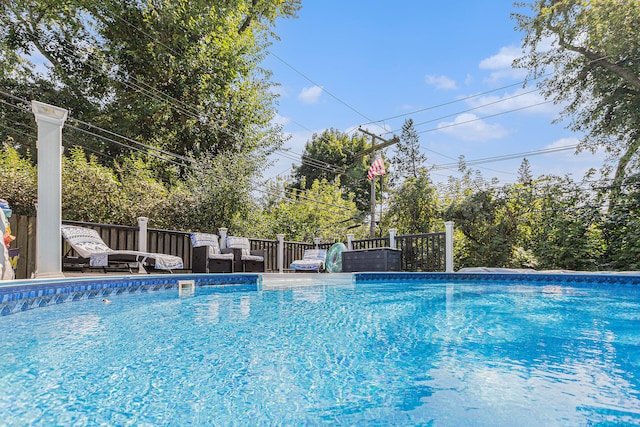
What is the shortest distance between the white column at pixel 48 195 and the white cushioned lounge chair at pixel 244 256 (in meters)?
3.36

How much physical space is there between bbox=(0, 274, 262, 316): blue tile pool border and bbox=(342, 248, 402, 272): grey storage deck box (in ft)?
9.69

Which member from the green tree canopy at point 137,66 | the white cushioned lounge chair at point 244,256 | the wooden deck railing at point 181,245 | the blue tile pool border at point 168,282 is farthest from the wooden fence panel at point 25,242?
the green tree canopy at point 137,66

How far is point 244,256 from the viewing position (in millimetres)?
7742

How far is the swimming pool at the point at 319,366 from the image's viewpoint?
136 cm

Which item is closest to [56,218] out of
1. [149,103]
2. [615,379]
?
[615,379]

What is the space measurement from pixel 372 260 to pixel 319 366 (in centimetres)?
670

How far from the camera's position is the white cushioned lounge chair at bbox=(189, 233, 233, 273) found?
701cm

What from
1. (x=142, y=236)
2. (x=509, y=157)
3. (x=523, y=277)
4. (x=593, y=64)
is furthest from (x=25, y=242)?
(x=509, y=157)

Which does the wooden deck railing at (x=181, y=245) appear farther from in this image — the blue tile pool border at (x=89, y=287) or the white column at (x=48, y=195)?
the blue tile pool border at (x=89, y=287)

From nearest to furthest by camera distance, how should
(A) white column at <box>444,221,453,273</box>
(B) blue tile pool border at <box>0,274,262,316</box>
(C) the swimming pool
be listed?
(C) the swimming pool
(B) blue tile pool border at <box>0,274,262,316</box>
(A) white column at <box>444,221,453,273</box>

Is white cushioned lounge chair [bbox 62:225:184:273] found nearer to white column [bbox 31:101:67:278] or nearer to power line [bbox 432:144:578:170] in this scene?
white column [bbox 31:101:67:278]

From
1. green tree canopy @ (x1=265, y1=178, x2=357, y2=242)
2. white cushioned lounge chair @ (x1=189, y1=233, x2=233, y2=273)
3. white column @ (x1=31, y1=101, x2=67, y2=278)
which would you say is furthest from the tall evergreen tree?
white column @ (x1=31, y1=101, x2=67, y2=278)

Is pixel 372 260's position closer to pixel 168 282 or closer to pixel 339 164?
pixel 168 282

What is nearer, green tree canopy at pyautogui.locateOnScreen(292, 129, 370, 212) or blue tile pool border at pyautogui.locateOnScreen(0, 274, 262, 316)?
blue tile pool border at pyautogui.locateOnScreen(0, 274, 262, 316)
